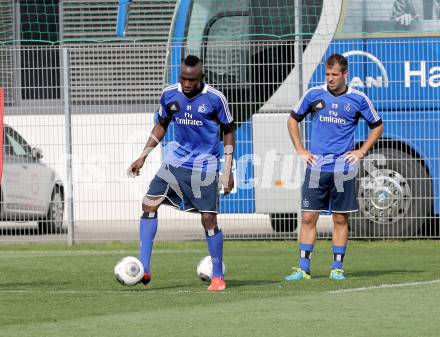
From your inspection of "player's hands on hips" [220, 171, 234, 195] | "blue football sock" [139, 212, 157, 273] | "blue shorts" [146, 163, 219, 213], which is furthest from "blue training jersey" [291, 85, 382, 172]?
"blue football sock" [139, 212, 157, 273]

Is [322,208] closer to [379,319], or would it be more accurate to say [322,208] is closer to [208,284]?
[208,284]

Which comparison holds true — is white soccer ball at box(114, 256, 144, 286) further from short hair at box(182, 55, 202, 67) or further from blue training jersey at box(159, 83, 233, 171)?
short hair at box(182, 55, 202, 67)

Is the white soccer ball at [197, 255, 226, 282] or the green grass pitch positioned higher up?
the white soccer ball at [197, 255, 226, 282]

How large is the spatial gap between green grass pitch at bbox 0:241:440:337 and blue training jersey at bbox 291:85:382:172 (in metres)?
1.19

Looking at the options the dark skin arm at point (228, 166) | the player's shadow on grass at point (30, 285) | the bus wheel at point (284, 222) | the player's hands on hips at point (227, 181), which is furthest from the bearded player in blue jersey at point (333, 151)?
the bus wheel at point (284, 222)

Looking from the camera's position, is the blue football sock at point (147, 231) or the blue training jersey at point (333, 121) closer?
the blue football sock at point (147, 231)

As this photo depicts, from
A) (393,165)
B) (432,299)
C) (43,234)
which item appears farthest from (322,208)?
(43,234)

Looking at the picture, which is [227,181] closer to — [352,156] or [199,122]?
[199,122]

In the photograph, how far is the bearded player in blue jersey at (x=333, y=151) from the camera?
41.2ft

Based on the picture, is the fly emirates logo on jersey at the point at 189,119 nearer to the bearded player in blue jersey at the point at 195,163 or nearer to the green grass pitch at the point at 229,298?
the bearded player in blue jersey at the point at 195,163

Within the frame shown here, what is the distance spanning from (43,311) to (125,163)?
9.24 metres

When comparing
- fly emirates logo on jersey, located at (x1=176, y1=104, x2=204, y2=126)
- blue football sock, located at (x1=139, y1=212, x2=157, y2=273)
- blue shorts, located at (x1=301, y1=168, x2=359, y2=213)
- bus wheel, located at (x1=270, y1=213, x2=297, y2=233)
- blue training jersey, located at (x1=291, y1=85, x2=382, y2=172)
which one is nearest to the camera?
fly emirates logo on jersey, located at (x1=176, y1=104, x2=204, y2=126)

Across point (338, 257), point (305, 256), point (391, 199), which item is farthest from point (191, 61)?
point (391, 199)

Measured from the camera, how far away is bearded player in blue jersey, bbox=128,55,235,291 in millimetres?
11727
